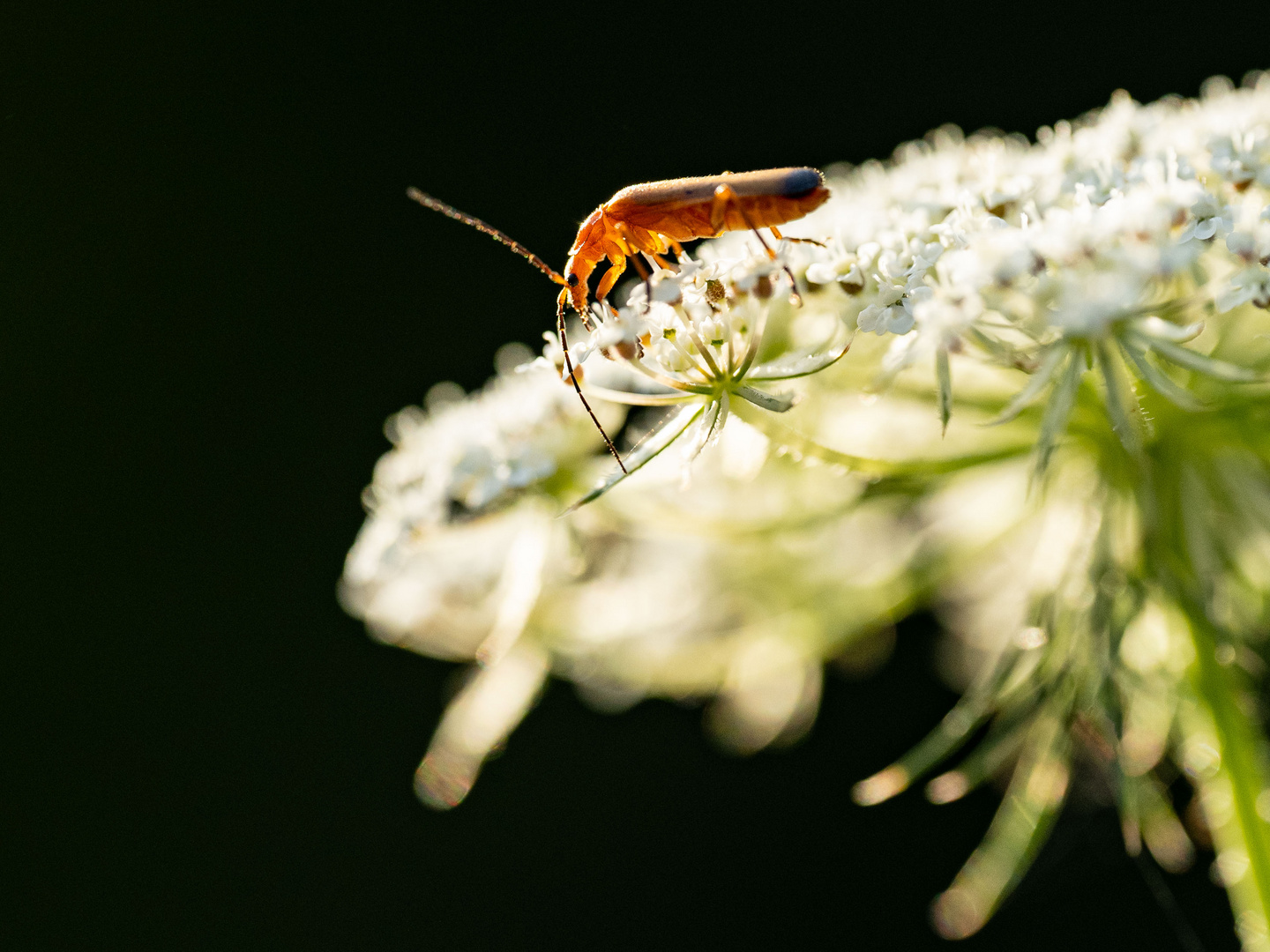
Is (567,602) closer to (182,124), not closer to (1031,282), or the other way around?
(1031,282)

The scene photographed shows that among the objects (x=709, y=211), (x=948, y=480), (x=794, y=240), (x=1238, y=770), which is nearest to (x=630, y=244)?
(x=709, y=211)

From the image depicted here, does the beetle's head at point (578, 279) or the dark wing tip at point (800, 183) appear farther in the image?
the beetle's head at point (578, 279)

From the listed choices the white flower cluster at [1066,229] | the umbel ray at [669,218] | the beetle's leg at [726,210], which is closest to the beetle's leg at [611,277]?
the umbel ray at [669,218]

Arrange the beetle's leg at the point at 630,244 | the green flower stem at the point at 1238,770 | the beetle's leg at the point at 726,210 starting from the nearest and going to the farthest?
the green flower stem at the point at 1238,770, the beetle's leg at the point at 726,210, the beetle's leg at the point at 630,244

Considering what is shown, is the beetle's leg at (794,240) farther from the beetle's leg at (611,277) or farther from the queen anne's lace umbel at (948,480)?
the beetle's leg at (611,277)

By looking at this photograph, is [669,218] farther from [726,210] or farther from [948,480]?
[948,480]
